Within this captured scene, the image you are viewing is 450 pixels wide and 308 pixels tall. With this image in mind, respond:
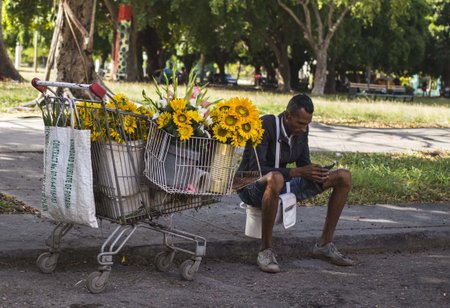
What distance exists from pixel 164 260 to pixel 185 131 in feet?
3.85

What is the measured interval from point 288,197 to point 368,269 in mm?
1013

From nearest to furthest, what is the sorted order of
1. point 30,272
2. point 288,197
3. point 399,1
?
point 30,272 < point 288,197 < point 399,1

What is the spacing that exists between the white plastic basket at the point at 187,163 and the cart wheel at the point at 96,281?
28.7 inches

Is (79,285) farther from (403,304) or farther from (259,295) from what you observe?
(403,304)

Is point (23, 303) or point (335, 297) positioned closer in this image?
point (23, 303)

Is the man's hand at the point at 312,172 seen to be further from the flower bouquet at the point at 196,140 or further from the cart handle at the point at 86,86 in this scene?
the cart handle at the point at 86,86

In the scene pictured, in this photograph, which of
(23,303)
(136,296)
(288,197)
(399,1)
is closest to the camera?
(23,303)

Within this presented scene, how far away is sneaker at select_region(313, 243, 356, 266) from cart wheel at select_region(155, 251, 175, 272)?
1470 mm

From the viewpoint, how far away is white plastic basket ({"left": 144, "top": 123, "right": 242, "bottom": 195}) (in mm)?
5559

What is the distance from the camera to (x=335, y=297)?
229 inches

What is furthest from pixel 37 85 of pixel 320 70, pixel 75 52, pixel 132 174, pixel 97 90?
pixel 320 70

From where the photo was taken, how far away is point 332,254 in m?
6.81

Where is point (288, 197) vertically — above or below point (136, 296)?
above

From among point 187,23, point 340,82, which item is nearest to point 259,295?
point 187,23
